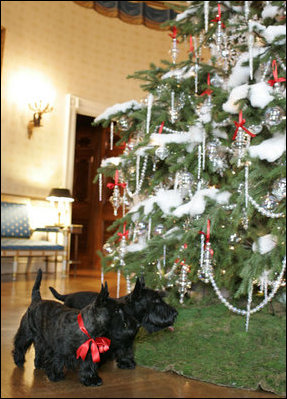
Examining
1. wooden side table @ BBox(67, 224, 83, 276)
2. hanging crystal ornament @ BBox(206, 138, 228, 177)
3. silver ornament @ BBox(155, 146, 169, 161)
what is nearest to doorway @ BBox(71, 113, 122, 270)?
wooden side table @ BBox(67, 224, 83, 276)

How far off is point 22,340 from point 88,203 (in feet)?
0.63

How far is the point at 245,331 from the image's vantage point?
75.2 inches

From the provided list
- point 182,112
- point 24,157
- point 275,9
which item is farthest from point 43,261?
point 275,9

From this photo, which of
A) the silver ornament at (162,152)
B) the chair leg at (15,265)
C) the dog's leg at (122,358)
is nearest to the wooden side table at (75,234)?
the chair leg at (15,265)

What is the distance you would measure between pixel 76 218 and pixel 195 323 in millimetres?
1558

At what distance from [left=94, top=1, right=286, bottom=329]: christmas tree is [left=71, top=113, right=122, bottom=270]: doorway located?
52 cm

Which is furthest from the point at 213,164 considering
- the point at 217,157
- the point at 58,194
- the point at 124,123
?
the point at 58,194

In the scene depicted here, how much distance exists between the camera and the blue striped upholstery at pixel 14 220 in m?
0.66

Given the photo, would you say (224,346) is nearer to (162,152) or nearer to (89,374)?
(162,152)

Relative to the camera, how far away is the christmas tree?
1.52 m

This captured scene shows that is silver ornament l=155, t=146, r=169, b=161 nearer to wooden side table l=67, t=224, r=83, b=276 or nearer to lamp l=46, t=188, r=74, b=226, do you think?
lamp l=46, t=188, r=74, b=226

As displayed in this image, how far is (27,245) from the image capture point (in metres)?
0.67

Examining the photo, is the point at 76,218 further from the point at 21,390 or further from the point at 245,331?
the point at 245,331

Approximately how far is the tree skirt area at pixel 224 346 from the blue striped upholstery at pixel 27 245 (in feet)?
1.94
